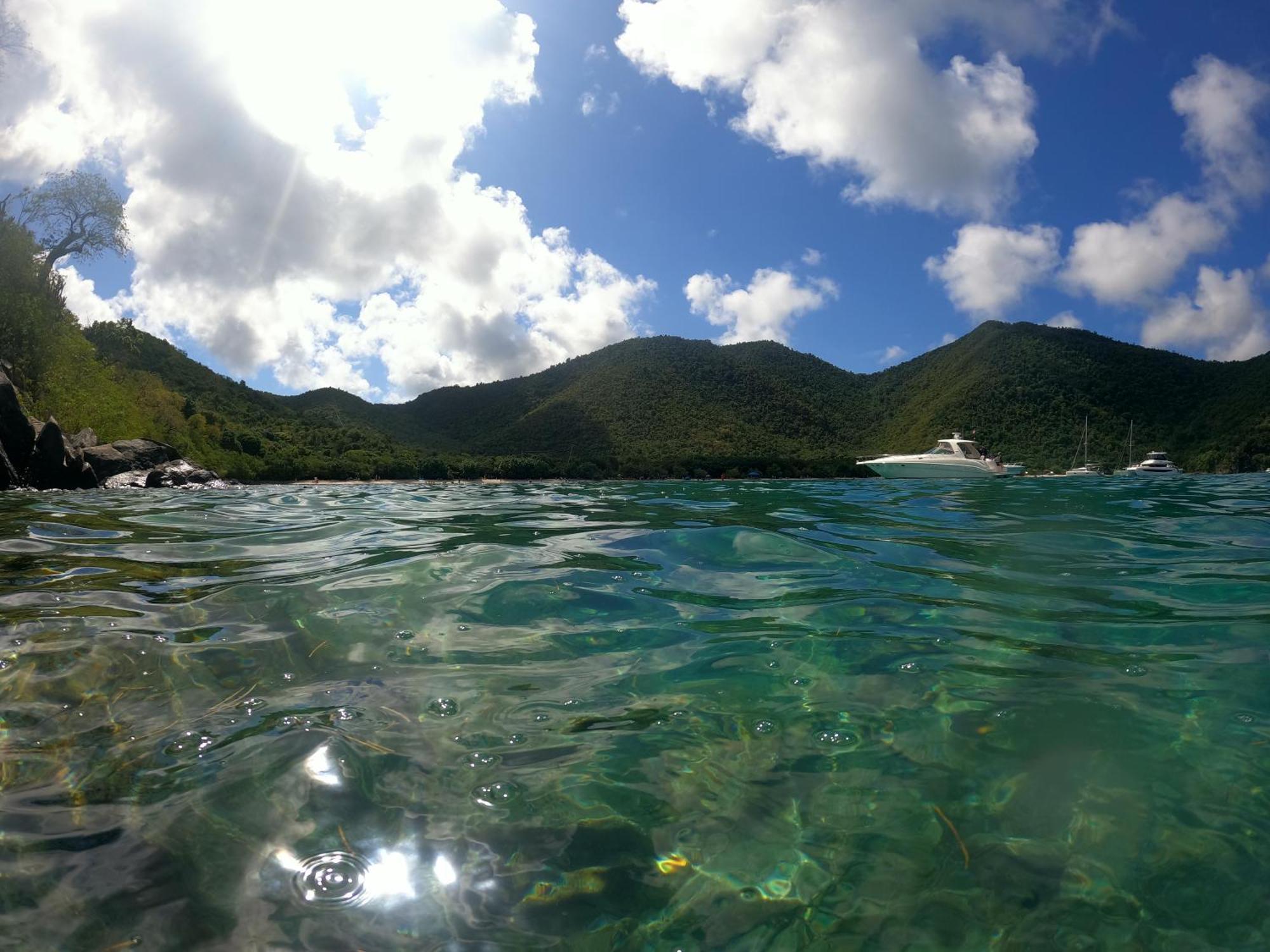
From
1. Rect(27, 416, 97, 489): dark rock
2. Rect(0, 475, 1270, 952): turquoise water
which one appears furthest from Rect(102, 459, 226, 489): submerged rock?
Rect(0, 475, 1270, 952): turquoise water

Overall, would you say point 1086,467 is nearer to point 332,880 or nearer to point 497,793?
point 497,793

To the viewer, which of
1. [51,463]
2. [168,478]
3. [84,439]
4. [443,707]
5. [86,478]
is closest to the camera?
[443,707]

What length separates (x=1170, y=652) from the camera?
322 centimetres

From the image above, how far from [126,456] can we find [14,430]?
549 cm

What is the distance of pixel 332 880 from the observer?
1671 millimetres

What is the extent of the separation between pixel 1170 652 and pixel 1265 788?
1.29m

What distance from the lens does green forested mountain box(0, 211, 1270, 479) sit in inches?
1222

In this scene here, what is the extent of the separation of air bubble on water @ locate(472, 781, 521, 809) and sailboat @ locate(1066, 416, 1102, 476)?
58.1 metres

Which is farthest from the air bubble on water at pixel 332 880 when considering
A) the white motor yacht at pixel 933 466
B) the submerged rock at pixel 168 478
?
the white motor yacht at pixel 933 466

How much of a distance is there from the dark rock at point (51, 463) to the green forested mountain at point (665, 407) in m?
8.55

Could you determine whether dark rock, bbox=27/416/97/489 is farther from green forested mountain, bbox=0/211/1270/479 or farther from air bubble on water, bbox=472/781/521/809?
air bubble on water, bbox=472/781/521/809

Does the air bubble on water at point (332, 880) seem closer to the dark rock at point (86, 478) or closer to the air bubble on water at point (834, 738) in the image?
the air bubble on water at point (834, 738)

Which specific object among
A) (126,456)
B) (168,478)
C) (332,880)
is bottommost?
(332,880)

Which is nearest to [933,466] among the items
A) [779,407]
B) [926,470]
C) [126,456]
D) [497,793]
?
[926,470]
